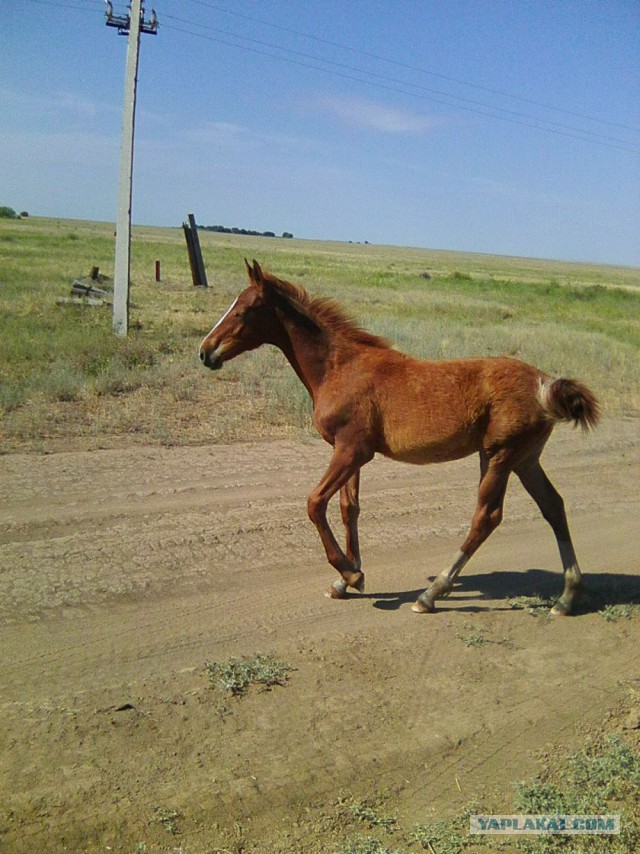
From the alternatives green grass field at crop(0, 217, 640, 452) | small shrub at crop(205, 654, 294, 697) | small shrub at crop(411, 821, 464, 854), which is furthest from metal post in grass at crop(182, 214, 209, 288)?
small shrub at crop(411, 821, 464, 854)

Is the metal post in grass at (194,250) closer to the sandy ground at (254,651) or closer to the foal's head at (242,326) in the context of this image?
the sandy ground at (254,651)

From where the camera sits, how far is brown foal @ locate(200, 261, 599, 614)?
19.8ft

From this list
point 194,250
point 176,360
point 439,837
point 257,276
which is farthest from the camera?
point 194,250

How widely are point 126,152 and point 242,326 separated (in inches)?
491

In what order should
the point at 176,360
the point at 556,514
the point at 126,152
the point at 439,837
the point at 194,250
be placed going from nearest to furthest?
the point at 439,837 → the point at 556,514 → the point at 176,360 → the point at 126,152 → the point at 194,250

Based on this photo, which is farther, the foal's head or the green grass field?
the green grass field

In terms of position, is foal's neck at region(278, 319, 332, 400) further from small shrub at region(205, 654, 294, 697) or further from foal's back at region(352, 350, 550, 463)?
small shrub at region(205, 654, 294, 697)

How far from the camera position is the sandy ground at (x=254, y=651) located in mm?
3760

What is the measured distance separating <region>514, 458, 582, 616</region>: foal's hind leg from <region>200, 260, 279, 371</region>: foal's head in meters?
2.29

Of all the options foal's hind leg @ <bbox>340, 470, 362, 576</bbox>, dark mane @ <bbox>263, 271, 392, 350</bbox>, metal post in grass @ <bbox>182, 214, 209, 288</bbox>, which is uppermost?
metal post in grass @ <bbox>182, 214, 209, 288</bbox>

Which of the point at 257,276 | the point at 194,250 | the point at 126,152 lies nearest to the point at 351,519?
the point at 257,276

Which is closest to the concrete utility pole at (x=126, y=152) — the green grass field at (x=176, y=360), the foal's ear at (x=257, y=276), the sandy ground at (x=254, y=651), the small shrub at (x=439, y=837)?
the green grass field at (x=176, y=360)

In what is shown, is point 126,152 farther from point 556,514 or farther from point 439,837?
point 439,837

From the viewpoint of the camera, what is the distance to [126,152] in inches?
681
